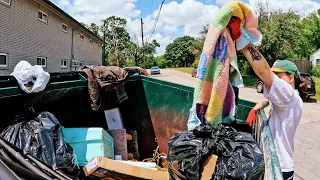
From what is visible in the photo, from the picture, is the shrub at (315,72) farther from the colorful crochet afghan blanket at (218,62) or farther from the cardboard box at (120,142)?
Answer: the colorful crochet afghan blanket at (218,62)

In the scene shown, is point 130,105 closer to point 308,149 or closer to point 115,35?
point 308,149

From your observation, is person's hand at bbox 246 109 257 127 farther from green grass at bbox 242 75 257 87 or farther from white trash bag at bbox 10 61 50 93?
green grass at bbox 242 75 257 87

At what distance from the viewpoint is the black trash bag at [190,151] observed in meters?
1.81

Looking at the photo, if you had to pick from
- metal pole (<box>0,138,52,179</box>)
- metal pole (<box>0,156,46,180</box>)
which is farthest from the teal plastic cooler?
metal pole (<box>0,156,46,180</box>)

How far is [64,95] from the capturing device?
2.84m

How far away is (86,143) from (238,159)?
1.48 m

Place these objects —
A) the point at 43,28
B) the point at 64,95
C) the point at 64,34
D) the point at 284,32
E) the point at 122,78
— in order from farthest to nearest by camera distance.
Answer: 1. the point at 284,32
2. the point at 64,34
3. the point at 43,28
4. the point at 122,78
5. the point at 64,95

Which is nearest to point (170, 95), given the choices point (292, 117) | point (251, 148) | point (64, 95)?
point (64, 95)

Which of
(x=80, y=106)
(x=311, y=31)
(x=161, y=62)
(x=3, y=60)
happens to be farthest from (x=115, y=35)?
(x=80, y=106)

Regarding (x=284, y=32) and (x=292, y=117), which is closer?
(x=292, y=117)

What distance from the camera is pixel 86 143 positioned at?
269 cm

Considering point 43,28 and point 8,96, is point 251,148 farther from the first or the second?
point 43,28

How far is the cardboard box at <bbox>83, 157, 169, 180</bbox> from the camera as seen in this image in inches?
91.8

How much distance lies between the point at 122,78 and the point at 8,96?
4.40 ft
